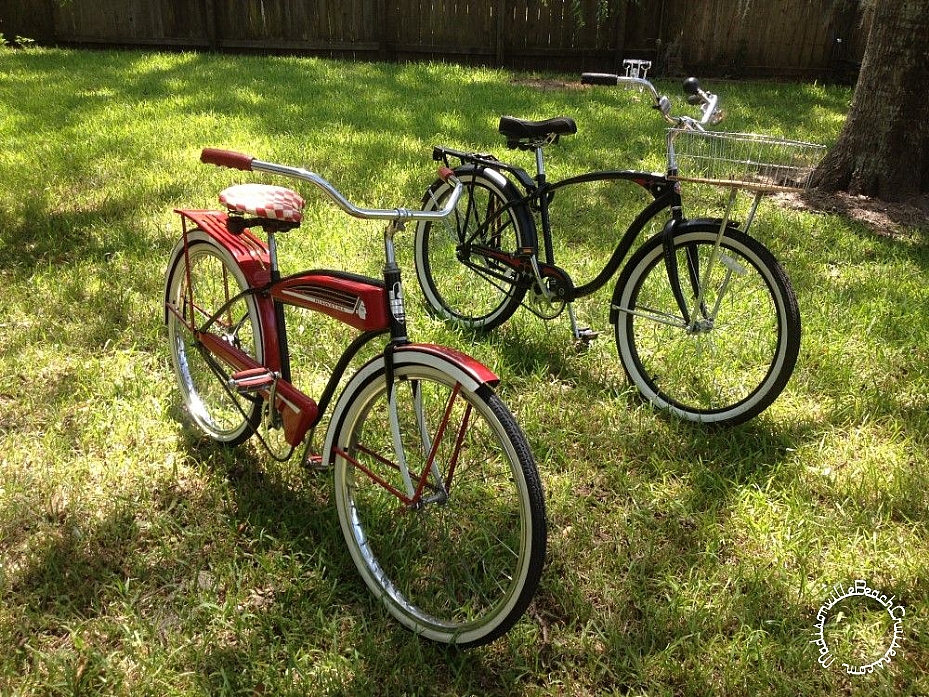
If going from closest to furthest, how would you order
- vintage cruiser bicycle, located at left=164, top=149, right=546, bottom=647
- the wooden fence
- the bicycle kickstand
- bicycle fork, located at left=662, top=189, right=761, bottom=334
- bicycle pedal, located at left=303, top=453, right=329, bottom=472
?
vintage cruiser bicycle, located at left=164, top=149, right=546, bottom=647 < bicycle pedal, located at left=303, top=453, right=329, bottom=472 < bicycle fork, located at left=662, top=189, right=761, bottom=334 < the bicycle kickstand < the wooden fence

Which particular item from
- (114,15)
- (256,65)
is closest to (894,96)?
(256,65)

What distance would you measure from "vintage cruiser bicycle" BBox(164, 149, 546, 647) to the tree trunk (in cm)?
456

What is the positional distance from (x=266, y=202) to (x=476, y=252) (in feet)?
5.15

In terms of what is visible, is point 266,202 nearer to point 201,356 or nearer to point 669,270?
point 201,356

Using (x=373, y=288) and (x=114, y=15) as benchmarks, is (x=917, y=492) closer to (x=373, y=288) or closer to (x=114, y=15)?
(x=373, y=288)

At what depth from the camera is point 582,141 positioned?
702cm

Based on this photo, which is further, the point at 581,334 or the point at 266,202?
the point at 581,334

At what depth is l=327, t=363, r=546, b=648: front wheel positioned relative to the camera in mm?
1922

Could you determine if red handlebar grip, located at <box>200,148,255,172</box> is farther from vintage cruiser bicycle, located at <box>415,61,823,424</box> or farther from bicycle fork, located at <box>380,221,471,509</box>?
vintage cruiser bicycle, located at <box>415,61,823,424</box>

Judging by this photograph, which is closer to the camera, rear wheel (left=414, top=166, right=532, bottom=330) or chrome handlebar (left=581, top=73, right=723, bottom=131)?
chrome handlebar (left=581, top=73, right=723, bottom=131)

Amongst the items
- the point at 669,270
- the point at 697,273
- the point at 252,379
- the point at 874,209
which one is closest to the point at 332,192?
the point at 252,379

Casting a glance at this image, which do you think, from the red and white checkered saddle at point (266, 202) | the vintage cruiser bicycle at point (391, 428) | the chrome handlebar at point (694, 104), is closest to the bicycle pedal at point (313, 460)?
the vintage cruiser bicycle at point (391, 428)

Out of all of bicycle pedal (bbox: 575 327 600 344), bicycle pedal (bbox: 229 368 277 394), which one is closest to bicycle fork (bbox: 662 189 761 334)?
bicycle pedal (bbox: 575 327 600 344)

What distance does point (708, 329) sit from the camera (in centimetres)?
304
